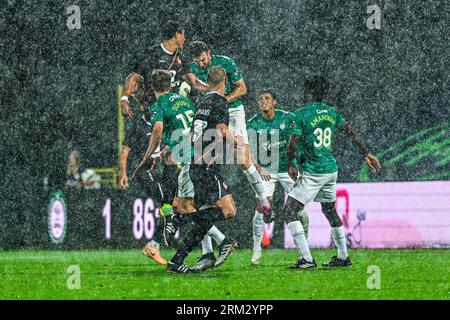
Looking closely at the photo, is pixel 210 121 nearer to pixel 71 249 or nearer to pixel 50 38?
pixel 71 249

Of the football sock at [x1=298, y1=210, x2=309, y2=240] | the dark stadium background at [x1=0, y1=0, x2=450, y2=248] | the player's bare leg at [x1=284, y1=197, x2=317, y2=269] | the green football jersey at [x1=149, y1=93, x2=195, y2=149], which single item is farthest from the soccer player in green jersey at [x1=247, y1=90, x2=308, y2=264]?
the dark stadium background at [x1=0, y1=0, x2=450, y2=248]

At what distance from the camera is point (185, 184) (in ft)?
42.5

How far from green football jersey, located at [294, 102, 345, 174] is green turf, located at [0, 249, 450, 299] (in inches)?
50.3

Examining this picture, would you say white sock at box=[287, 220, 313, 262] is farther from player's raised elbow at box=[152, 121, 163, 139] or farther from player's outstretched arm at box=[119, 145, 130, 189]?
player's outstretched arm at box=[119, 145, 130, 189]

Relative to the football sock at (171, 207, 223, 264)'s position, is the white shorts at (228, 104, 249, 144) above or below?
above

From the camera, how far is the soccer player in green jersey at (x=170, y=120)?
13023 mm

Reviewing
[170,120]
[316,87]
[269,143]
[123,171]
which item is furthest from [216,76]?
[123,171]

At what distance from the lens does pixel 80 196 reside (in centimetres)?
1892

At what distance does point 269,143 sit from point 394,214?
4.04m

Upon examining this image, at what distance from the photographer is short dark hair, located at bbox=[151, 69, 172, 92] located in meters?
13.3

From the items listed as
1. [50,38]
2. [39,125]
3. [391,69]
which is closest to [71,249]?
[39,125]

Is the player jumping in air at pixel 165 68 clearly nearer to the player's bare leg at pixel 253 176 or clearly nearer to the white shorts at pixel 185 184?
the white shorts at pixel 185 184

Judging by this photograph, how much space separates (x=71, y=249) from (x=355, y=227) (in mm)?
5012

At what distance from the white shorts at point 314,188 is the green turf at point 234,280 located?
0.89 metres
